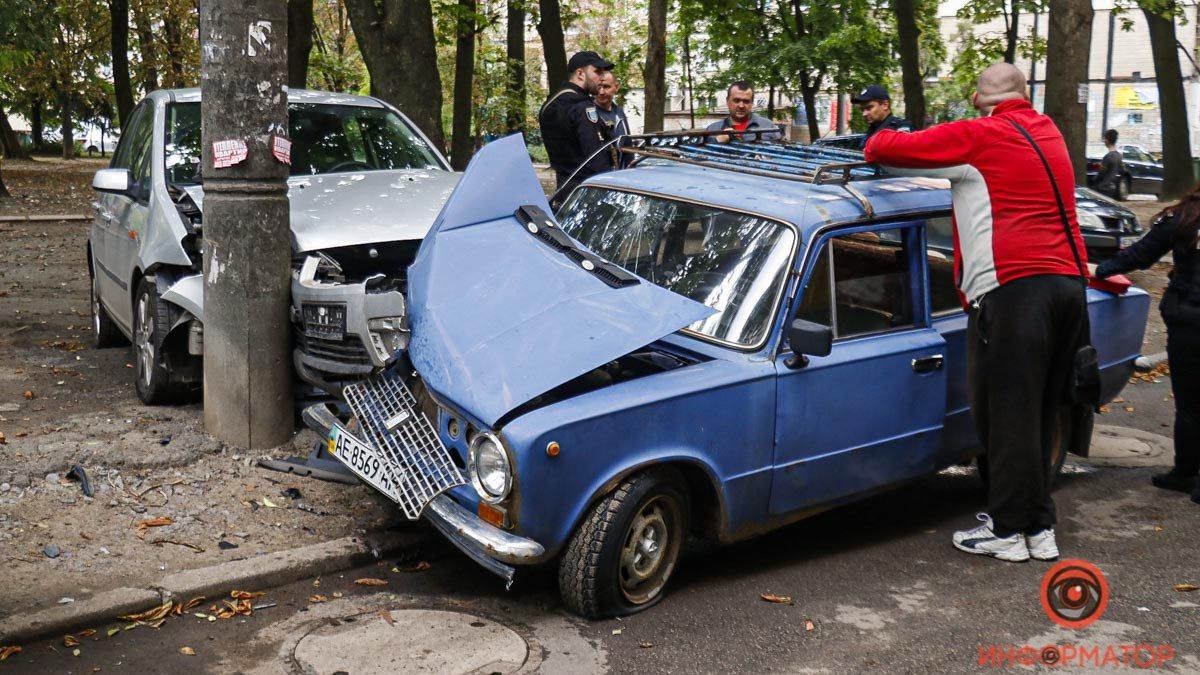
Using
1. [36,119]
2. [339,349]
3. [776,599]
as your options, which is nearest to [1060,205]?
[776,599]

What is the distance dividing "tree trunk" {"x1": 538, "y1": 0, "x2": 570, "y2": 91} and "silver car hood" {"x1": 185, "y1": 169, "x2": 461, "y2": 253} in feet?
36.2

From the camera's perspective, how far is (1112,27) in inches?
1917

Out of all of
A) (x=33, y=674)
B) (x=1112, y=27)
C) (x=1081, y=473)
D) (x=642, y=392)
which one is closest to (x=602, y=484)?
(x=642, y=392)

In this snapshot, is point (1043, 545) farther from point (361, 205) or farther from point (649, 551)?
point (361, 205)

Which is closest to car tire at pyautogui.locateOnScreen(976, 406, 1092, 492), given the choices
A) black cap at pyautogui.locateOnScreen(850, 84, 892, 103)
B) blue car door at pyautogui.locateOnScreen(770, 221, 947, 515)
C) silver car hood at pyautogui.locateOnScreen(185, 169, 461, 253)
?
blue car door at pyautogui.locateOnScreen(770, 221, 947, 515)

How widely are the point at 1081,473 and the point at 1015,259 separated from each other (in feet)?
7.60

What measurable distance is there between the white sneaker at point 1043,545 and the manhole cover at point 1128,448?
1.85 metres

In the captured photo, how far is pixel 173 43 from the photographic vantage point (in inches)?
1380

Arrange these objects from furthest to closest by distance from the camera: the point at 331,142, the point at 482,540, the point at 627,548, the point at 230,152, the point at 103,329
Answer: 1. the point at 103,329
2. the point at 331,142
3. the point at 230,152
4. the point at 627,548
5. the point at 482,540

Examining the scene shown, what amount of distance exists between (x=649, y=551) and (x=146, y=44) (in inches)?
1419

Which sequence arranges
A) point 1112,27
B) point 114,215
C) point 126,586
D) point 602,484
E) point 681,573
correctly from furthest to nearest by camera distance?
point 1112,27
point 114,215
point 681,573
point 126,586
point 602,484

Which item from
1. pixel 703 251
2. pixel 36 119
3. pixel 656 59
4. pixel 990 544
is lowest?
pixel 990 544

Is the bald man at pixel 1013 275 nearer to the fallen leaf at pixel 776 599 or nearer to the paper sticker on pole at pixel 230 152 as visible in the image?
the fallen leaf at pixel 776 599

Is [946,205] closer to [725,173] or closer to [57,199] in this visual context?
[725,173]
